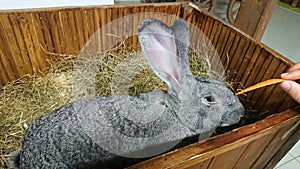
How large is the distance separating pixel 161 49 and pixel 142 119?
265mm

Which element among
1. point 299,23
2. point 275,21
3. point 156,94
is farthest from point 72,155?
point 299,23

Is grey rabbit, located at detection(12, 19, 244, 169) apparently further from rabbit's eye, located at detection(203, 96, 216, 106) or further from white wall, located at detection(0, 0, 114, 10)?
white wall, located at detection(0, 0, 114, 10)

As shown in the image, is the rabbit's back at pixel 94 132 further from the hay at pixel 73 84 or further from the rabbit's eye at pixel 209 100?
the hay at pixel 73 84

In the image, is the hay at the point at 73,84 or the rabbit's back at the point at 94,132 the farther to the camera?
the hay at the point at 73,84

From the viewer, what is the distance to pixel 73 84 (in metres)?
1.40

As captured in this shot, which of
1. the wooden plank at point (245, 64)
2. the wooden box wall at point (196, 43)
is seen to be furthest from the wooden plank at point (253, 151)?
the wooden plank at point (245, 64)

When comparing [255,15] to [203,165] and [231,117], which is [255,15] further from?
[203,165]

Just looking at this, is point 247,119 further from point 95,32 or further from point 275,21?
point 275,21

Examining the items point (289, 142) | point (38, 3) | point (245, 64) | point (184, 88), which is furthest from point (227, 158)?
point (38, 3)

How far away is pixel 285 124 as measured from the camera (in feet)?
2.65

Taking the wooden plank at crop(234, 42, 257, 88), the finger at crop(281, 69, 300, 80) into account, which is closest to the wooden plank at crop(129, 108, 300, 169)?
the finger at crop(281, 69, 300, 80)

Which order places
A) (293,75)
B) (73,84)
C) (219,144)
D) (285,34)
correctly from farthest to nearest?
1. (285,34)
2. (73,84)
3. (293,75)
4. (219,144)

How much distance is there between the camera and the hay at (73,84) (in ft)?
4.02

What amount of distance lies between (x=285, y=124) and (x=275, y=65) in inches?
15.9
